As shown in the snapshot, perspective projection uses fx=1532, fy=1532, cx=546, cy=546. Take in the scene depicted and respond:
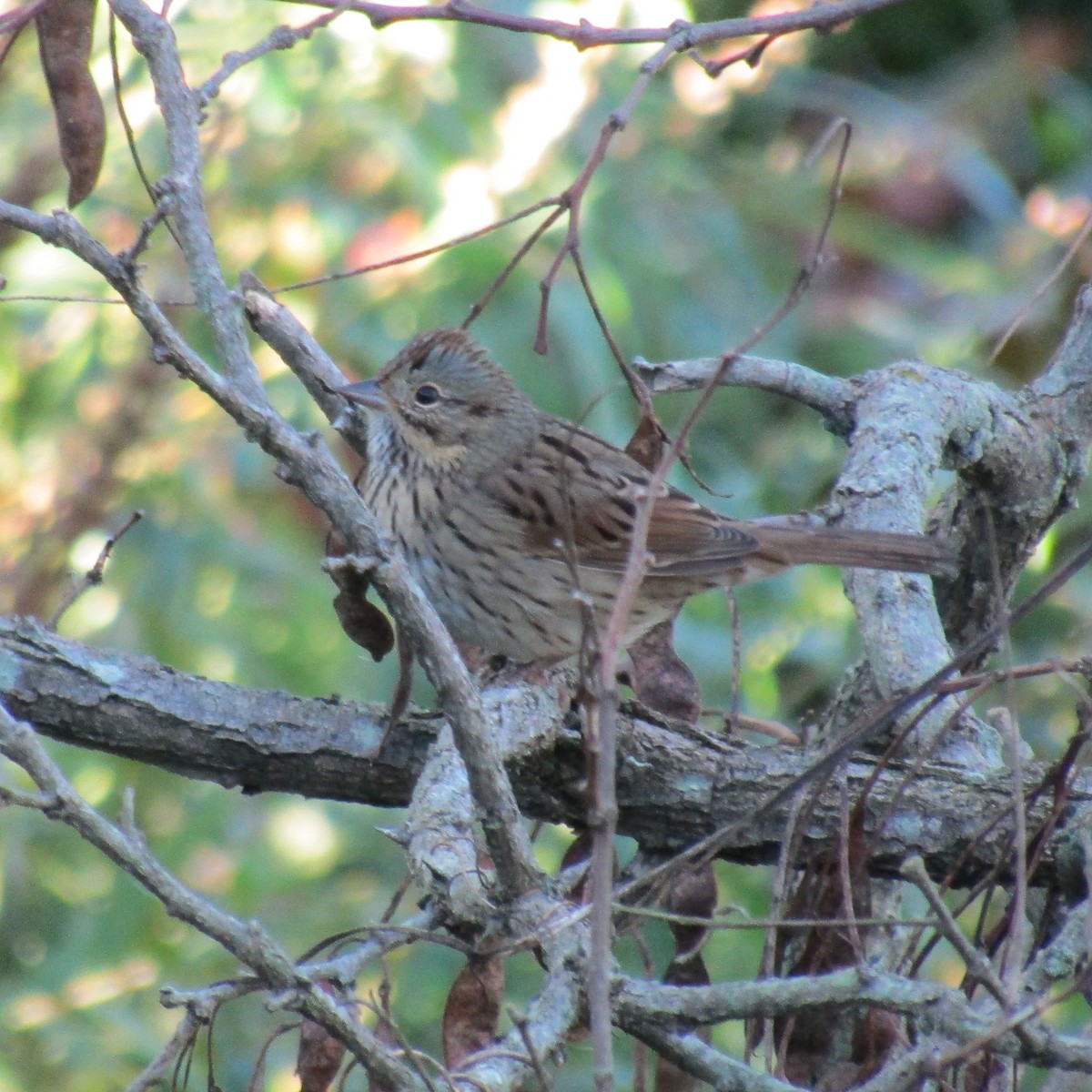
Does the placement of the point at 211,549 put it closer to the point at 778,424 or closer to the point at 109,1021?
the point at 109,1021

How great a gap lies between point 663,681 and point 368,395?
96 centimetres

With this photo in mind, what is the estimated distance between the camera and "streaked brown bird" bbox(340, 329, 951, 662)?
347 centimetres

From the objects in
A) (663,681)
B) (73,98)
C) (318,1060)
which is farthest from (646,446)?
(318,1060)

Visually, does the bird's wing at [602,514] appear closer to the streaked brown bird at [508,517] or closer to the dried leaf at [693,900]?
the streaked brown bird at [508,517]

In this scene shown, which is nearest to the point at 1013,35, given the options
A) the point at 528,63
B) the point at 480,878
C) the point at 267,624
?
the point at 528,63

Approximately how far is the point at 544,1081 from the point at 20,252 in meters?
3.94

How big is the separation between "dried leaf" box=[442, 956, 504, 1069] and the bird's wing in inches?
63.2

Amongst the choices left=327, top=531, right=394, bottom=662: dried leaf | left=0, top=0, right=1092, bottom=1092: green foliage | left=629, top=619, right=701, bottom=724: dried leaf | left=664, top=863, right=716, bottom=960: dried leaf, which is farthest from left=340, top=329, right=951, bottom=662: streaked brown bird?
left=327, top=531, right=394, bottom=662: dried leaf

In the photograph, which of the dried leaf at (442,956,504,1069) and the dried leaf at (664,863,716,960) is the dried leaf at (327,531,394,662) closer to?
the dried leaf at (442,956,504,1069)

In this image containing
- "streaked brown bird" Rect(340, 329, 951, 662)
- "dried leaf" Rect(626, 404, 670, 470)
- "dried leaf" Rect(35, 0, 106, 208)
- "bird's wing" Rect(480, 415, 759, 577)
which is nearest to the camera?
"dried leaf" Rect(35, 0, 106, 208)

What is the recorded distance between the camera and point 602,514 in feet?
12.3

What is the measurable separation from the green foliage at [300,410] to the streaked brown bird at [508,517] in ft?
1.14

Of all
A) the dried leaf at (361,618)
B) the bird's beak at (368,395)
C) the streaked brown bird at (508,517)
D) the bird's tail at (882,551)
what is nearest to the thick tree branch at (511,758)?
the dried leaf at (361,618)

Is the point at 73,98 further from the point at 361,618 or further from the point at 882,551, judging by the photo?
the point at 882,551
